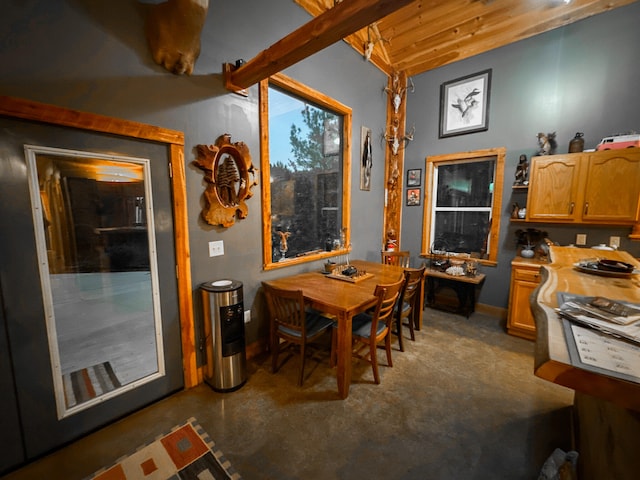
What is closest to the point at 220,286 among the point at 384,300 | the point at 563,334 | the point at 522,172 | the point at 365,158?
the point at 384,300

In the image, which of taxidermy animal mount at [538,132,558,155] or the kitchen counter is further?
taxidermy animal mount at [538,132,558,155]

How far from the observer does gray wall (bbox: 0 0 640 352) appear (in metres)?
1.50

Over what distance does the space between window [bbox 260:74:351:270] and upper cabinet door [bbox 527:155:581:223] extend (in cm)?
223

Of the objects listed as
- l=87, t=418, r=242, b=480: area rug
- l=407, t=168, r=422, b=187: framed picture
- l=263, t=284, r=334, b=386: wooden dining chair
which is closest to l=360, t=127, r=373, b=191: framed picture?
Result: l=407, t=168, r=422, b=187: framed picture

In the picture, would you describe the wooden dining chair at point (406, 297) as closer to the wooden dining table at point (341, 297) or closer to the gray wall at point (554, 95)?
the wooden dining table at point (341, 297)

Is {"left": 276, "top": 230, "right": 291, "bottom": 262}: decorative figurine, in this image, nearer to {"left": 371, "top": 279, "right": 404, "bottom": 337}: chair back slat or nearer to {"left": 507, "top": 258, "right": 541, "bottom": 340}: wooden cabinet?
{"left": 371, "top": 279, "right": 404, "bottom": 337}: chair back slat

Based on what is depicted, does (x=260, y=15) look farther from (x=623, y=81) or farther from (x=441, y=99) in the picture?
(x=623, y=81)

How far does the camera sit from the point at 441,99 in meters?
3.93

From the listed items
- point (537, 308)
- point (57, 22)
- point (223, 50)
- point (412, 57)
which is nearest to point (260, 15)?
point (223, 50)

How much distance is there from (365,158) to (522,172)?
79.5 inches

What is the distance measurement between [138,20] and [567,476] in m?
3.59

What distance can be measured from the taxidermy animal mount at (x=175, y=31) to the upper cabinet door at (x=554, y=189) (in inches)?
144

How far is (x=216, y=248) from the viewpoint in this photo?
230 cm

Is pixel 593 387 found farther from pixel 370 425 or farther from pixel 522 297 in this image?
pixel 522 297
